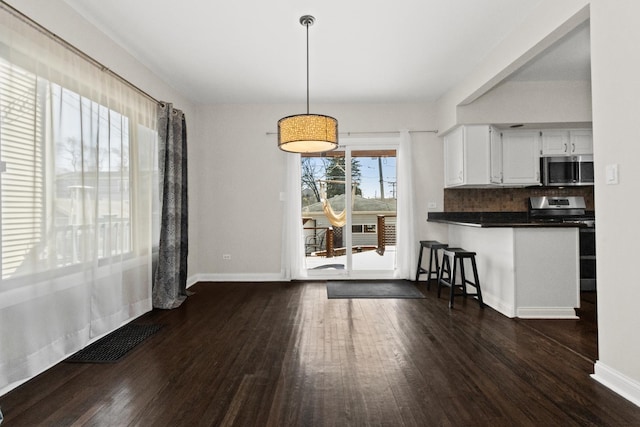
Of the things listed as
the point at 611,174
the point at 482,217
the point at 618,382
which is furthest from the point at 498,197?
the point at 618,382

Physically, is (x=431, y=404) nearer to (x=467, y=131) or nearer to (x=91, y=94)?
(x=91, y=94)

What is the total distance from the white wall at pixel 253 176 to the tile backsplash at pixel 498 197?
0.71 feet

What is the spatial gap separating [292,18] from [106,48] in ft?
5.57

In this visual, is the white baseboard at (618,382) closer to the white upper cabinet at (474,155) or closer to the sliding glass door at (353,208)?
the white upper cabinet at (474,155)

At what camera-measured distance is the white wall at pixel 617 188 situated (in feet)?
6.36

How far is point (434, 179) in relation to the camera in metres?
5.29

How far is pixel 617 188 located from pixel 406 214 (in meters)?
3.20

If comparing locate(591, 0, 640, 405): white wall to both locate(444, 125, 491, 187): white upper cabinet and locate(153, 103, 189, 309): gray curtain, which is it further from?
locate(153, 103, 189, 309): gray curtain

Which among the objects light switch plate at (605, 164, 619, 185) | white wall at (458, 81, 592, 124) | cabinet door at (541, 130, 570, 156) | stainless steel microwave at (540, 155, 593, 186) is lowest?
light switch plate at (605, 164, 619, 185)

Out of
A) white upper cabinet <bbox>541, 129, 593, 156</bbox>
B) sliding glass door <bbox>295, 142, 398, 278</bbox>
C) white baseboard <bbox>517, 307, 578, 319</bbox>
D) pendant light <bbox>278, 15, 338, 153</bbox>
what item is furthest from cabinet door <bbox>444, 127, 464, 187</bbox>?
pendant light <bbox>278, 15, 338, 153</bbox>

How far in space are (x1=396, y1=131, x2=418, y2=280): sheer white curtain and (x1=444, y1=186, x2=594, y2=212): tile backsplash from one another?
574 millimetres

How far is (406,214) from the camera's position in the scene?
17.1ft

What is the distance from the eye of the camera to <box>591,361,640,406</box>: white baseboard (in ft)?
6.37

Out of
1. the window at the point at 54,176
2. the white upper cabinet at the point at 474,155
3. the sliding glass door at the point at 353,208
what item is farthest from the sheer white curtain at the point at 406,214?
the window at the point at 54,176
